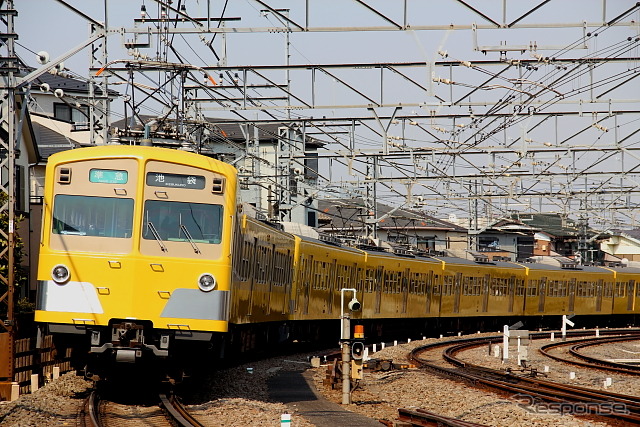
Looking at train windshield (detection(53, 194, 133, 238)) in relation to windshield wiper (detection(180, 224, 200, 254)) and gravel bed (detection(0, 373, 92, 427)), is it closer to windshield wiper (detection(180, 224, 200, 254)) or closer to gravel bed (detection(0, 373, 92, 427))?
windshield wiper (detection(180, 224, 200, 254))

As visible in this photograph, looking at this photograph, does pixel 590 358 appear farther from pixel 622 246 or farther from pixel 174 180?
pixel 622 246

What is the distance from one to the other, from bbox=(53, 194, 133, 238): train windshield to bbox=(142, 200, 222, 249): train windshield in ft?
0.78

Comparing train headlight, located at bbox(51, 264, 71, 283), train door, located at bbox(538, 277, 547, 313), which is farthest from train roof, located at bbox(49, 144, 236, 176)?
train door, located at bbox(538, 277, 547, 313)

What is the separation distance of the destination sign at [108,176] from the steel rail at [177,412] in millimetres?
2536

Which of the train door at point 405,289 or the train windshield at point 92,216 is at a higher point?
the train windshield at point 92,216

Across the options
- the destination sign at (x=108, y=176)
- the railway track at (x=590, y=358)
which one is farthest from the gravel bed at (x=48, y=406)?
the railway track at (x=590, y=358)

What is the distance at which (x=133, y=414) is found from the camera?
1030 cm

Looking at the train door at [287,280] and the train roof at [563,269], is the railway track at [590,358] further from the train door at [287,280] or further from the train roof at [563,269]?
the train door at [287,280]

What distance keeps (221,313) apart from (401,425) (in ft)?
8.25

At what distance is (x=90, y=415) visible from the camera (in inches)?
378

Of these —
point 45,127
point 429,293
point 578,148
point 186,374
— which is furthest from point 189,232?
point 45,127

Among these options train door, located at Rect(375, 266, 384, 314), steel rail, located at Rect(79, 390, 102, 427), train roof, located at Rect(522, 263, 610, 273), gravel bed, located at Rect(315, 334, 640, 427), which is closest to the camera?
steel rail, located at Rect(79, 390, 102, 427)

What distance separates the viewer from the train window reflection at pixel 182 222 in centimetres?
1115

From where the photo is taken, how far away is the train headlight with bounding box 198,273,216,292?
11008 millimetres
